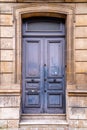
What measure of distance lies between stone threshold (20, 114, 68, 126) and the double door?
0.62ft

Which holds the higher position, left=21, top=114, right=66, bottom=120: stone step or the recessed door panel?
the recessed door panel

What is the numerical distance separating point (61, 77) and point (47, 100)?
858mm

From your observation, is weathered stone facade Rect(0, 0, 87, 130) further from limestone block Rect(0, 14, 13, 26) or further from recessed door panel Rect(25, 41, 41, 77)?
recessed door panel Rect(25, 41, 41, 77)

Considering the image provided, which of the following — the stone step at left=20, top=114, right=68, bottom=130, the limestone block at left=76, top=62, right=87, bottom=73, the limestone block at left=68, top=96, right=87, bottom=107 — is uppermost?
the limestone block at left=76, top=62, right=87, bottom=73

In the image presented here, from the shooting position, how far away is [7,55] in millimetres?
8695

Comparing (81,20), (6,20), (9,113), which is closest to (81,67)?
(81,20)

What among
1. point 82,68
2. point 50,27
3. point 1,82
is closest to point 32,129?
point 1,82

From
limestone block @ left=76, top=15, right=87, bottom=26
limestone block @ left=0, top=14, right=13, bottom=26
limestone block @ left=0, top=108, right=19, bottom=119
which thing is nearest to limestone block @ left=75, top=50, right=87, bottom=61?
limestone block @ left=76, top=15, right=87, bottom=26

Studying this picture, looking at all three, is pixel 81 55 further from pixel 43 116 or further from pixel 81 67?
pixel 43 116

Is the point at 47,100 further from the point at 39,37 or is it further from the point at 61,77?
the point at 39,37

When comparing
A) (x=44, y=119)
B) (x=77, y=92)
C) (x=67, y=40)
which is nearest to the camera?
(x=77, y=92)

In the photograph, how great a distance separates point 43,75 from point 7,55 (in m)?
1.32

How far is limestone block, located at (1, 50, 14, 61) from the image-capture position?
8.69m

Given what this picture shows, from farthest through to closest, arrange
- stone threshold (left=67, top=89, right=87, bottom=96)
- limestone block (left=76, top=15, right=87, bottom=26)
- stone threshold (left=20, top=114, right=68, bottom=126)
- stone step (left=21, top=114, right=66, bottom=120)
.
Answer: stone step (left=21, top=114, right=66, bottom=120) → limestone block (left=76, top=15, right=87, bottom=26) → stone threshold (left=20, top=114, right=68, bottom=126) → stone threshold (left=67, top=89, right=87, bottom=96)
